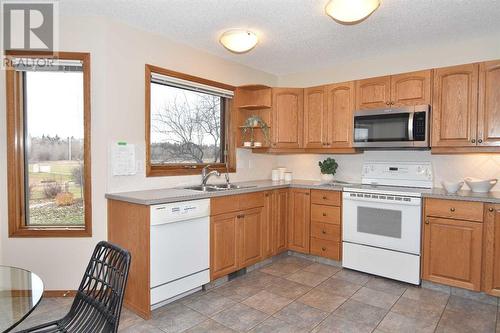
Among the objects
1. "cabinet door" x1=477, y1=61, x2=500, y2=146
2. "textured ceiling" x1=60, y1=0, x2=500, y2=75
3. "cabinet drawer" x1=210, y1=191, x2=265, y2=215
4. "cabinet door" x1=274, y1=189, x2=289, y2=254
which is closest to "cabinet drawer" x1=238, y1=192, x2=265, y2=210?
"cabinet drawer" x1=210, y1=191, x2=265, y2=215

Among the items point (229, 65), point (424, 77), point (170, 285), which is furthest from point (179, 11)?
point (424, 77)

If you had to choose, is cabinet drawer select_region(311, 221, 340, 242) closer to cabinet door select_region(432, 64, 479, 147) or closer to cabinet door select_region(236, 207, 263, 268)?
cabinet door select_region(236, 207, 263, 268)

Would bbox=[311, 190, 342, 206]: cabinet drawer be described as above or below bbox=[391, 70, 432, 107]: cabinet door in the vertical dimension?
below

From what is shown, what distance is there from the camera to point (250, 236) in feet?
11.2

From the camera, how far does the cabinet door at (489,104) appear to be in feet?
9.37

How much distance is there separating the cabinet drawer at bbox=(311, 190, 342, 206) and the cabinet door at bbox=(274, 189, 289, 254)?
1.19 feet

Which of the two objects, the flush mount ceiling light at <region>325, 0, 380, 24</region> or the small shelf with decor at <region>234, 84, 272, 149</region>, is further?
the small shelf with decor at <region>234, 84, 272, 149</region>

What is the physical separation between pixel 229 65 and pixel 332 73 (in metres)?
1.43

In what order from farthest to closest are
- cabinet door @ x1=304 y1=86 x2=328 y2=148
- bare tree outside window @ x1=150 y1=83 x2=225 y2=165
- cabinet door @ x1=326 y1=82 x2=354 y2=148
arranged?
1. cabinet door @ x1=304 y1=86 x2=328 y2=148
2. cabinet door @ x1=326 y1=82 x2=354 y2=148
3. bare tree outside window @ x1=150 y1=83 x2=225 y2=165

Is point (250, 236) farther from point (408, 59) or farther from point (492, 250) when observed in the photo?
point (408, 59)

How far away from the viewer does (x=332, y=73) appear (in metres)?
4.25

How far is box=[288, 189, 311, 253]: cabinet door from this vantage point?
3.82 metres

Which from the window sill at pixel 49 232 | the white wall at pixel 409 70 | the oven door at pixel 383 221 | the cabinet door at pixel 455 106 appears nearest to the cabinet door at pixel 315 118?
the white wall at pixel 409 70

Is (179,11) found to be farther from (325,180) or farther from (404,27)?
(325,180)
